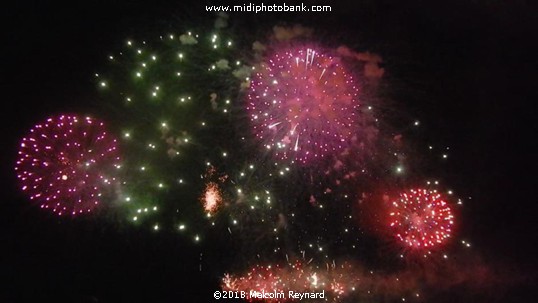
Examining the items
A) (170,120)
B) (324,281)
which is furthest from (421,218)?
(170,120)

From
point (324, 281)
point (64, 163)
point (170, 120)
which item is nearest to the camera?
point (64, 163)

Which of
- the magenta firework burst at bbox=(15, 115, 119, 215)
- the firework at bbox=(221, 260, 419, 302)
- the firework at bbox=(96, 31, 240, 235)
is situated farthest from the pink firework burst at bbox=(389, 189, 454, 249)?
the magenta firework burst at bbox=(15, 115, 119, 215)

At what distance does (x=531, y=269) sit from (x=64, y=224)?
→ 17267mm

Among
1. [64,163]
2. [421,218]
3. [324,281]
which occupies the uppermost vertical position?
[64,163]

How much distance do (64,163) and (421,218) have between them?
1204cm

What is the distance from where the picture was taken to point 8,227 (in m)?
10.6

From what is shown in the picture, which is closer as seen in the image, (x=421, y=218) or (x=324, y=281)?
(x=421, y=218)

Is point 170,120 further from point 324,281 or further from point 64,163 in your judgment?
point 324,281

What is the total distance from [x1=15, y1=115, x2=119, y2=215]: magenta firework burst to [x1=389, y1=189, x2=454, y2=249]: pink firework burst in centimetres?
1072

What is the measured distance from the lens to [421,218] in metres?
12.1

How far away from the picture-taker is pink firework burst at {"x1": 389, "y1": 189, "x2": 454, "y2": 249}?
39.4 ft

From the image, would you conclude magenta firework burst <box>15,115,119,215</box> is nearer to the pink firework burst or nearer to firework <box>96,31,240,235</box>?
firework <box>96,31,240,235</box>

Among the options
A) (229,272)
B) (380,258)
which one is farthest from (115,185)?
(380,258)

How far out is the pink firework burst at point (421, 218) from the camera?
39.4ft
